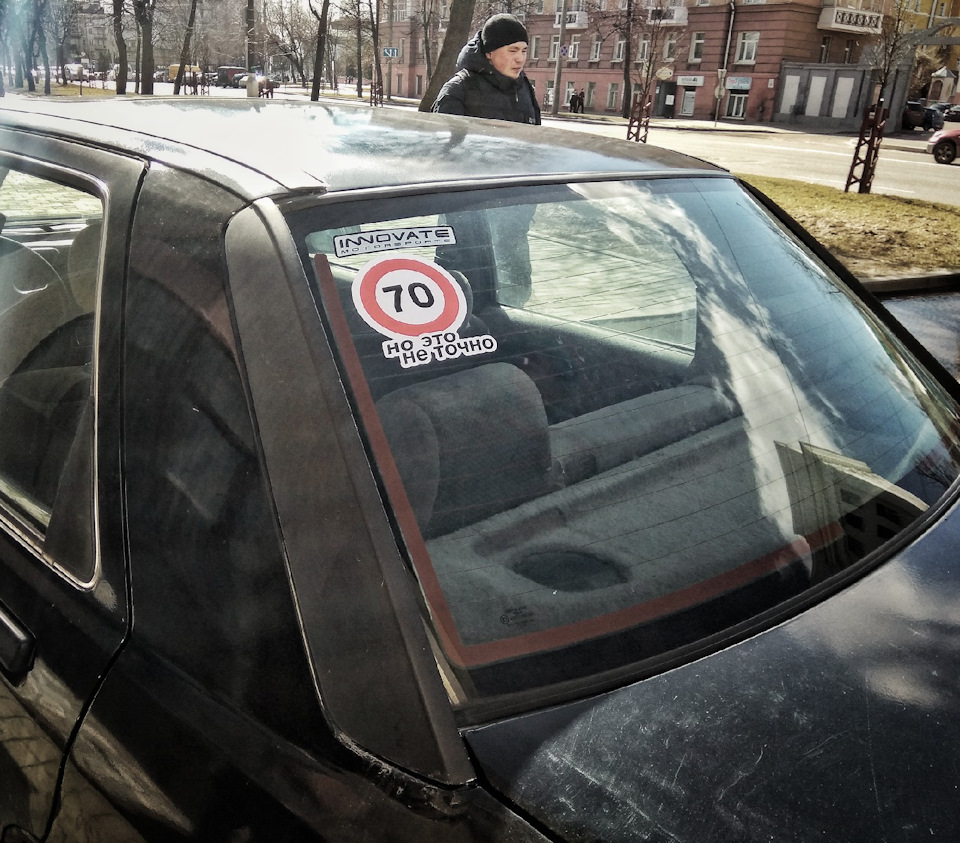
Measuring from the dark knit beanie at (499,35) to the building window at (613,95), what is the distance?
52.3 m

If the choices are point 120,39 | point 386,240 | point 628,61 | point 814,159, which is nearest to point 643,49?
point 628,61

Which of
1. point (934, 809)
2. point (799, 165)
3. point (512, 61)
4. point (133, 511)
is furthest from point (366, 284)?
point (799, 165)

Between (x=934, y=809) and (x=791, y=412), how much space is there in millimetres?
836

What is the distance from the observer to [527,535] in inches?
52.8

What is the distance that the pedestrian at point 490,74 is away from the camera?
5699 mm

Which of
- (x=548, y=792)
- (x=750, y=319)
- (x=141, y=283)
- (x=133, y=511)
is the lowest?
(x=548, y=792)

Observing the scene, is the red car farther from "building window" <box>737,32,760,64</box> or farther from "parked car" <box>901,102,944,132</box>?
"building window" <box>737,32,760,64</box>

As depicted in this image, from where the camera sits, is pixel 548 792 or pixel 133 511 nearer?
pixel 548 792

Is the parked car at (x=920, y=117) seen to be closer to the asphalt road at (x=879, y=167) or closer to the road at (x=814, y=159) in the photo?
the asphalt road at (x=879, y=167)

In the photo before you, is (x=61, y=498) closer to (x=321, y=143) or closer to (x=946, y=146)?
(x=321, y=143)

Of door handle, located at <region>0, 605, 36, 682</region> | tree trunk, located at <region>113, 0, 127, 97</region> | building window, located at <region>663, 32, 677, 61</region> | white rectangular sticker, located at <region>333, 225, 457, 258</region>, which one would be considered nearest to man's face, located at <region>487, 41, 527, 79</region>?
white rectangular sticker, located at <region>333, 225, 457, 258</region>

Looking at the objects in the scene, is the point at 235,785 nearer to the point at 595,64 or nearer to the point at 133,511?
the point at 133,511

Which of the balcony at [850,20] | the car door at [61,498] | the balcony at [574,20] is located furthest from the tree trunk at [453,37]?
the balcony at [574,20]

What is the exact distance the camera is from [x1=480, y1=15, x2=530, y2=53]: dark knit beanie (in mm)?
5688
